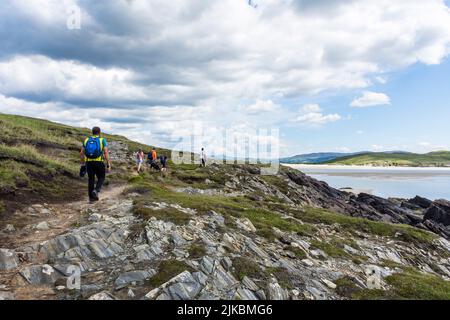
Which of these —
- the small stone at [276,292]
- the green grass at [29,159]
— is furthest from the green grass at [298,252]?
the green grass at [29,159]

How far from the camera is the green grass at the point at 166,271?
10128 millimetres

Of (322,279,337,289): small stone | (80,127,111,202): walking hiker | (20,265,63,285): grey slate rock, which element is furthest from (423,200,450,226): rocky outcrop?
(20,265,63,285): grey slate rock

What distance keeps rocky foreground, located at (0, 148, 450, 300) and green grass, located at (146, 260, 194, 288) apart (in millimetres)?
37

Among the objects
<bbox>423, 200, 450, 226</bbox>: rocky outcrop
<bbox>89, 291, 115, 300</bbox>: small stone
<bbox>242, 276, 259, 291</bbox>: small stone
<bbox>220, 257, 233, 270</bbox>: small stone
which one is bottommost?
<bbox>423, 200, 450, 226</bbox>: rocky outcrop

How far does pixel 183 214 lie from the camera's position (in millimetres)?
17094

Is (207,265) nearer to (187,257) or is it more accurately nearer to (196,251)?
(187,257)

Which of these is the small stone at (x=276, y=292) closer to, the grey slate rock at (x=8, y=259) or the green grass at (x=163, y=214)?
the green grass at (x=163, y=214)

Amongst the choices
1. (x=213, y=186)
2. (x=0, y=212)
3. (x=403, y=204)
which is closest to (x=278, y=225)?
(x=0, y=212)

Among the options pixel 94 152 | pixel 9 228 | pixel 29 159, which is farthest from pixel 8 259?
pixel 29 159

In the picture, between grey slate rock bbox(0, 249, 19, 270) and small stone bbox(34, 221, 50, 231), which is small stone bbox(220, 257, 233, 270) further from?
small stone bbox(34, 221, 50, 231)

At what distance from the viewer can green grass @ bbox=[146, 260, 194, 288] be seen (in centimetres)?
1013
